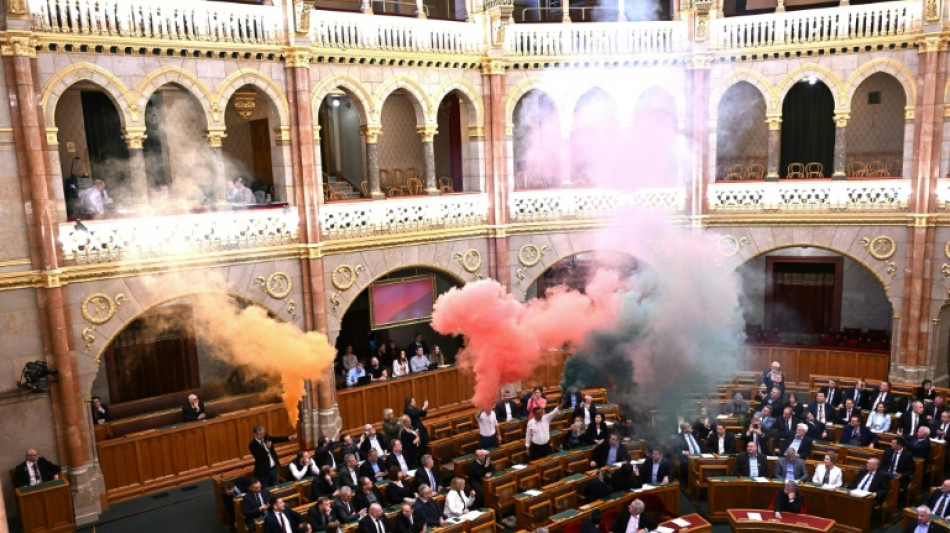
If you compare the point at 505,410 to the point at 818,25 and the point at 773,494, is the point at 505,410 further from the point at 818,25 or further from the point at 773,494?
the point at 818,25

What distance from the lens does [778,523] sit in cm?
1211

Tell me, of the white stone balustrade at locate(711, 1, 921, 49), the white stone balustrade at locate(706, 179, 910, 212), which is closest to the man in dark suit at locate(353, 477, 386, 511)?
the white stone balustrade at locate(706, 179, 910, 212)

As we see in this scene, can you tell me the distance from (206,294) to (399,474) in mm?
6076

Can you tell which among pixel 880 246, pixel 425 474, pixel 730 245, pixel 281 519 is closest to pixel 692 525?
pixel 425 474

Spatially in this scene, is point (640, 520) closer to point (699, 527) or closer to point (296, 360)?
point (699, 527)

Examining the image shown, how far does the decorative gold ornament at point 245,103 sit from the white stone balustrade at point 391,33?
3.00 m

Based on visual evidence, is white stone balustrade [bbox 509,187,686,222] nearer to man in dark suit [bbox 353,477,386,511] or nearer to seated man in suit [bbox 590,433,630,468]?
seated man in suit [bbox 590,433,630,468]

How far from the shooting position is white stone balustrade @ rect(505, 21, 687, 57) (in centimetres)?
1914

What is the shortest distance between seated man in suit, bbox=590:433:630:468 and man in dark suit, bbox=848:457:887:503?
3.91m

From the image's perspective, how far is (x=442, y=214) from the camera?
1864 cm

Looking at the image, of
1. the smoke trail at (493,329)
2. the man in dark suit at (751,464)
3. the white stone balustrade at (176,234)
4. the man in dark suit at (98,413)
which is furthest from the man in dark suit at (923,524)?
the man in dark suit at (98,413)

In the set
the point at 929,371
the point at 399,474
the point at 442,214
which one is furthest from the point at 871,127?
the point at 399,474

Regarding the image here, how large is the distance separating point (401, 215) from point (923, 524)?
1172 cm

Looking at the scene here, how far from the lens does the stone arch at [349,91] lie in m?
16.9
